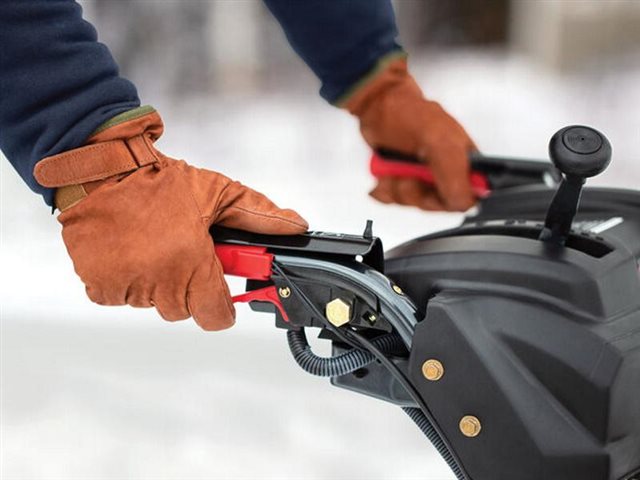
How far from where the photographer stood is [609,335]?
770 mm

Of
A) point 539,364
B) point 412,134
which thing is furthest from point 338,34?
point 539,364

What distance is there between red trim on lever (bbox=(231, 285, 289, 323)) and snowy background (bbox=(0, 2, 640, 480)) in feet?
0.89

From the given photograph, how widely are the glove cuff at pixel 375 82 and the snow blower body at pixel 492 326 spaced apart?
0.61m

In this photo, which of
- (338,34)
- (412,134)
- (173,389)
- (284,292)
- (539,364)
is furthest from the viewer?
(412,134)

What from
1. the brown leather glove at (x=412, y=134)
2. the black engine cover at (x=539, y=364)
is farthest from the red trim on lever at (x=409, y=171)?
the black engine cover at (x=539, y=364)

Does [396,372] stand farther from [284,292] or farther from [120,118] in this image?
[120,118]

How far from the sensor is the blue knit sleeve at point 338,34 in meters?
1.37

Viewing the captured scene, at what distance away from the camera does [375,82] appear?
1487 millimetres

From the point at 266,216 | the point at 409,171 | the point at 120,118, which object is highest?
the point at 120,118

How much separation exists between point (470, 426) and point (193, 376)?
613 millimetres

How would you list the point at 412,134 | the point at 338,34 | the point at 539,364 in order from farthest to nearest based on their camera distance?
1. the point at 412,134
2. the point at 338,34
3. the point at 539,364

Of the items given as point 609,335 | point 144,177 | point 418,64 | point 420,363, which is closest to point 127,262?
point 144,177

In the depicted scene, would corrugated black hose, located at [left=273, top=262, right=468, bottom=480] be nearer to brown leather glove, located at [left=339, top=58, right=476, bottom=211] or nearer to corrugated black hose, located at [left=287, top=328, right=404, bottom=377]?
corrugated black hose, located at [left=287, top=328, right=404, bottom=377]

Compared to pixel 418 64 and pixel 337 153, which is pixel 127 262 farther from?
pixel 418 64
